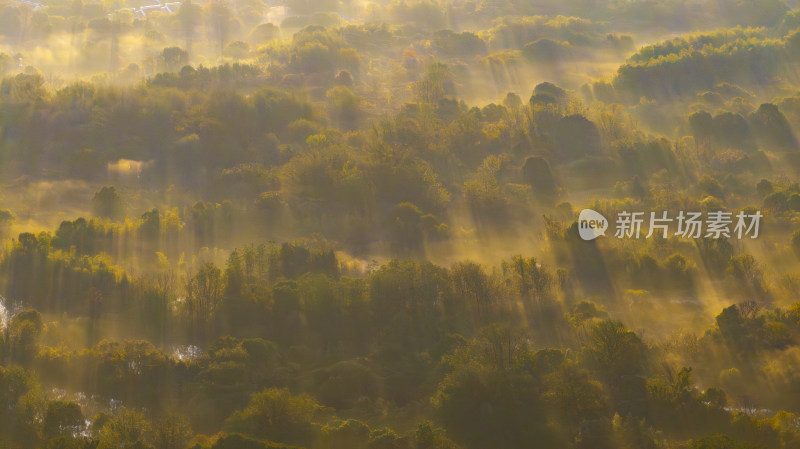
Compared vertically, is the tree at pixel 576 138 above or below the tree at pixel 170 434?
above

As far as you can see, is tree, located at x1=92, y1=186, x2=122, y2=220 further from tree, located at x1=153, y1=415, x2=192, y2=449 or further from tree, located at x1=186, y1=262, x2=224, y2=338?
tree, located at x1=153, y1=415, x2=192, y2=449

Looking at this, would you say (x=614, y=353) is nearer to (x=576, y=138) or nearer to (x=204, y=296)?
(x=204, y=296)

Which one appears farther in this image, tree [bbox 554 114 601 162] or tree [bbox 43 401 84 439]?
tree [bbox 554 114 601 162]

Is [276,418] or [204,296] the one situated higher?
Result: [204,296]

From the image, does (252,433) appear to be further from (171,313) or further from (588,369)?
(588,369)
